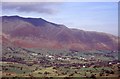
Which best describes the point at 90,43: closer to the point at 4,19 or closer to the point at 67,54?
the point at 67,54

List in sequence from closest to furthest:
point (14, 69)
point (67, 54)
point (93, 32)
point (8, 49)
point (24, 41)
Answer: point (14, 69)
point (8, 49)
point (67, 54)
point (24, 41)
point (93, 32)

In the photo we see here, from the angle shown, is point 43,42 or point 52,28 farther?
point 52,28

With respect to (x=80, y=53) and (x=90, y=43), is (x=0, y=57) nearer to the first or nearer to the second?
(x=80, y=53)

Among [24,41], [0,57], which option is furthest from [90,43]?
[0,57]

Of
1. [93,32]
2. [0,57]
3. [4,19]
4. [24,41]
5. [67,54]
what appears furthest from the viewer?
[93,32]

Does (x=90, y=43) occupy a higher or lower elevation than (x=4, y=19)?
lower

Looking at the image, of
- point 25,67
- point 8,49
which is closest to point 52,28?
point 8,49
